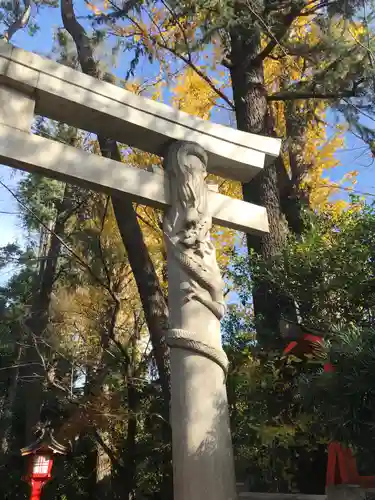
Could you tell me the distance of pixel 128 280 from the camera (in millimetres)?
7918

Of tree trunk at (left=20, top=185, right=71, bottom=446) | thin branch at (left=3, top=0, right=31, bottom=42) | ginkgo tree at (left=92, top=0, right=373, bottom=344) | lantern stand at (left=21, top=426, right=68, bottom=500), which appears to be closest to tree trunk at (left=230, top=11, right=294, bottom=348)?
ginkgo tree at (left=92, top=0, right=373, bottom=344)

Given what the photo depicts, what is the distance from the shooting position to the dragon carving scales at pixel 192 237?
3.12 m

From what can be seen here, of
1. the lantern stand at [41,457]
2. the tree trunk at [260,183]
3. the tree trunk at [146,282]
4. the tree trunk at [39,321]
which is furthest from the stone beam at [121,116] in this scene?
the tree trunk at [39,321]

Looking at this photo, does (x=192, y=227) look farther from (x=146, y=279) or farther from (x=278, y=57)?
(x=278, y=57)

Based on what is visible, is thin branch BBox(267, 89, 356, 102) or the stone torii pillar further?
thin branch BBox(267, 89, 356, 102)

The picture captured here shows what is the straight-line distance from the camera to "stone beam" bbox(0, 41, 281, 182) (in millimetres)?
3283

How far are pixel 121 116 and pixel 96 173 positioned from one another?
476mm

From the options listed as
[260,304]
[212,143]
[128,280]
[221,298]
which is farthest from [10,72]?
[128,280]

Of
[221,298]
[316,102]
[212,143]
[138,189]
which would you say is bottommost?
[221,298]

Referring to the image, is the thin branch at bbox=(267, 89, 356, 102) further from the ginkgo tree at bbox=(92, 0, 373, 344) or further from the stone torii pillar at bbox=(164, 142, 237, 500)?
the stone torii pillar at bbox=(164, 142, 237, 500)

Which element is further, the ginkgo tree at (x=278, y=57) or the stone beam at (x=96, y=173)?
the ginkgo tree at (x=278, y=57)

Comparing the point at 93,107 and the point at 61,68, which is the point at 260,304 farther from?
the point at 61,68

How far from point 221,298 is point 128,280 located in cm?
485

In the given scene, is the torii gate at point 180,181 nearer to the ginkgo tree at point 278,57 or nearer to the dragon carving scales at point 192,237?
the dragon carving scales at point 192,237
